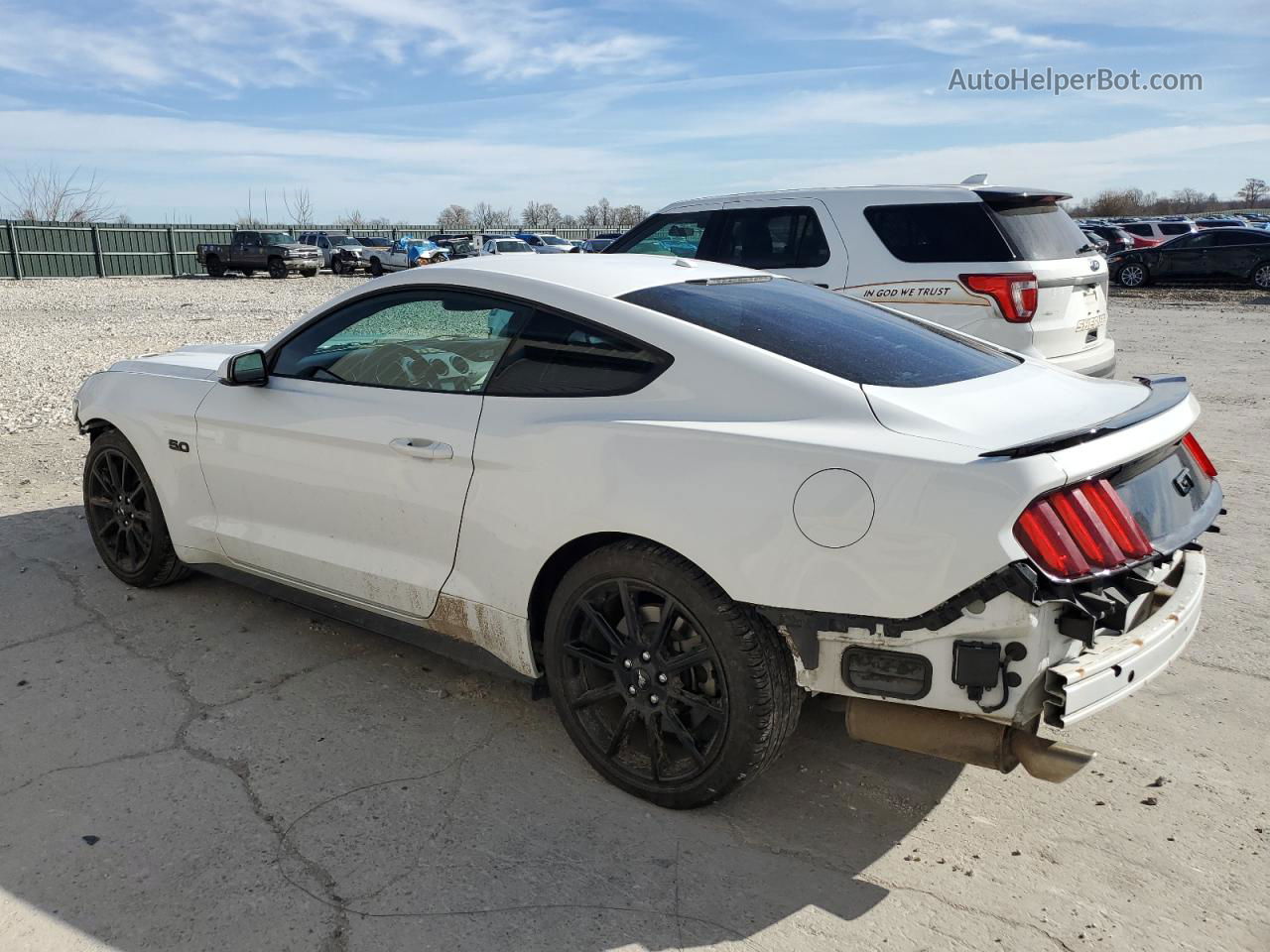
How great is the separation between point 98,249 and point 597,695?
1740 inches

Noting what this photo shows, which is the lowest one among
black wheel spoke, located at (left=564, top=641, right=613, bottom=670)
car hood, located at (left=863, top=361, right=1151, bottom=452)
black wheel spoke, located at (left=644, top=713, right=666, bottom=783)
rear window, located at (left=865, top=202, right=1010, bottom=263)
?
black wheel spoke, located at (left=644, top=713, right=666, bottom=783)

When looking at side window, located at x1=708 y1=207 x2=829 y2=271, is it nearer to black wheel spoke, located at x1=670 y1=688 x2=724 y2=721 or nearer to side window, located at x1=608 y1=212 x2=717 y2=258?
side window, located at x1=608 y1=212 x2=717 y2=258

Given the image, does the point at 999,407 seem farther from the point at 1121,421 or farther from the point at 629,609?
the point at 629,609

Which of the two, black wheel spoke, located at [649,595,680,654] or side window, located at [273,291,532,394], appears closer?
black wheel spoke, located at [649,595,680,654]

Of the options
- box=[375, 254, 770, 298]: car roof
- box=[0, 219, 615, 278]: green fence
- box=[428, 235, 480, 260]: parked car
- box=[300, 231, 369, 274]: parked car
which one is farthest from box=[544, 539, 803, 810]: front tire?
box=[0, 219, 615, 278]: green fence

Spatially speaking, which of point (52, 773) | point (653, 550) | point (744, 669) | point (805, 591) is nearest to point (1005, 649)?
point (805, 591)

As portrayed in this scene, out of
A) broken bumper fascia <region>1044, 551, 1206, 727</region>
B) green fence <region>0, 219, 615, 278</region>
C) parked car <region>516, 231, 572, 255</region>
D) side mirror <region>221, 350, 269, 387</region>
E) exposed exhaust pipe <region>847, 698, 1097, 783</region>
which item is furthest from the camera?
green fence <region>0, 219, 615, 278</region>

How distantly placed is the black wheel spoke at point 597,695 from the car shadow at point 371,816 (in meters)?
0.28

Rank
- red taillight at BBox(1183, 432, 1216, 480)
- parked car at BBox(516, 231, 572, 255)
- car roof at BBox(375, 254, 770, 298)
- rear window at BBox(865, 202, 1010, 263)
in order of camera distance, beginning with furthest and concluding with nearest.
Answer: parked car at BBox(516, 231, 572, 255) → rear window at BBox(865, 202, 1010, 263) → car roof at BBox(375, 254, 770, 298) → red taillight at BBox(1183, 432, 1216, 480)

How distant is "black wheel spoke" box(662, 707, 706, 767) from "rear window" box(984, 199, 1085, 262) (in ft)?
16.1

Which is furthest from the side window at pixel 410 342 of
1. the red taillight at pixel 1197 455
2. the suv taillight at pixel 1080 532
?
the red taillight at pixel 1197 455

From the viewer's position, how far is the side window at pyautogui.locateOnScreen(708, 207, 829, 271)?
7.57 metres

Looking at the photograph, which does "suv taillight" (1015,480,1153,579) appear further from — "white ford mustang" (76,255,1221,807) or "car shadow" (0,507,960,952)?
"car shadow" (0,507,960,952)

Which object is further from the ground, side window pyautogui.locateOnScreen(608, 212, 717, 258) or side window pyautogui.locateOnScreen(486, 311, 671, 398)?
side window pyautogui.locateOnScreen(608, 212, 717, 258)
